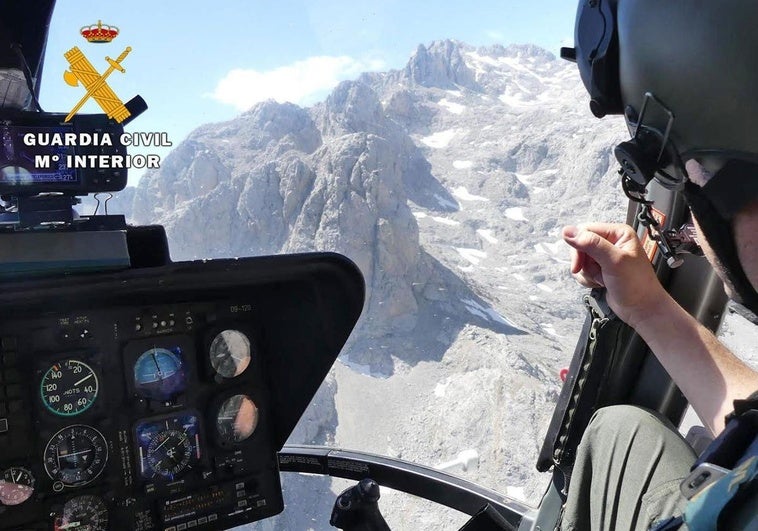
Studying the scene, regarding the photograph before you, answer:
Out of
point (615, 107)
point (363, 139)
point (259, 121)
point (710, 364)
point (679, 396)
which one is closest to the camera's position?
point (615, 107)

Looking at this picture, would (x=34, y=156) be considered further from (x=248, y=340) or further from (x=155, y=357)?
(x=248, y=340)

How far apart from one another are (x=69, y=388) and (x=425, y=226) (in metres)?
22.3

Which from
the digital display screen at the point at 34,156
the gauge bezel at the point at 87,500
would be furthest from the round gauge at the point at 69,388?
the digital display screen at the point at 34,156

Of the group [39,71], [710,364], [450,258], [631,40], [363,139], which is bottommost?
[450,258]

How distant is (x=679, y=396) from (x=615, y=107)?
1.09 metres

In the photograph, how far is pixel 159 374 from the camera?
1655 mm

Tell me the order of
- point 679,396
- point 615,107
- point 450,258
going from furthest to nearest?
point 450,258 → point 679,396 → point 615,107

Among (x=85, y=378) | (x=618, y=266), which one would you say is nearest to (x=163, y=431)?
(x=85, y=378)

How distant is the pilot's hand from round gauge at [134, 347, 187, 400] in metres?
1.15

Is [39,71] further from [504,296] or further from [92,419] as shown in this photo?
[504,296]

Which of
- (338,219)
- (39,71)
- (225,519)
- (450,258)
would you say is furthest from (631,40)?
(450,258)

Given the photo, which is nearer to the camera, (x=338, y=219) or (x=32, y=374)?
A: (x=32, y=374)

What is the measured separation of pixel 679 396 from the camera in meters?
1.64

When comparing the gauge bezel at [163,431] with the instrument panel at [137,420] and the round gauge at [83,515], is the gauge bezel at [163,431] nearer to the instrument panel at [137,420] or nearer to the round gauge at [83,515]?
the instrument panel at [137,420]
